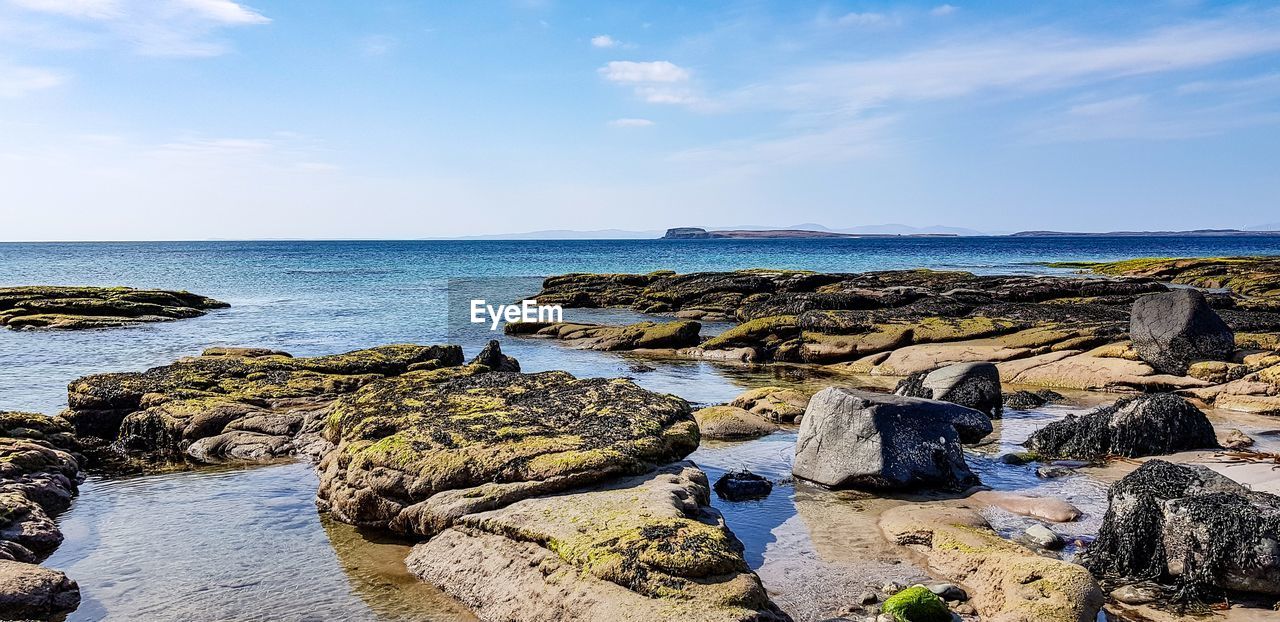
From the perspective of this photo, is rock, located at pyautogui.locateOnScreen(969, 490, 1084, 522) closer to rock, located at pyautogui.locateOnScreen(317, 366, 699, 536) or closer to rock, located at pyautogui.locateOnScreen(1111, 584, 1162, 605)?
rock, located at pyautogui.locateOnScreen(1111, 584, 1162, 605)

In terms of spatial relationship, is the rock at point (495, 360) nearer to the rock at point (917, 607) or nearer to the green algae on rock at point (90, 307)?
the rock at point (917, 607)

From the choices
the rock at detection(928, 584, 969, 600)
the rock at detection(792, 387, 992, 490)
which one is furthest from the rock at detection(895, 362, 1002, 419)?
the rock at detection(928, 584, 969, 600)

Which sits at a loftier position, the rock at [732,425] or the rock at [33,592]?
the rock at [33,592]

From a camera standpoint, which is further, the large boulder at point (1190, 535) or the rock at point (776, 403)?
the rock at point (776, 403)

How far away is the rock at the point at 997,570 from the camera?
264 inches

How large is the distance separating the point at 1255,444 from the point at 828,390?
22.3 feet

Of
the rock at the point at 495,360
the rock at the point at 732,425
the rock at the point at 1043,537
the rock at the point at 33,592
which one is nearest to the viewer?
the rock at the point at 33,592

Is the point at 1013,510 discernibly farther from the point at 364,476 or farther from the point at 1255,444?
the point at 364,476

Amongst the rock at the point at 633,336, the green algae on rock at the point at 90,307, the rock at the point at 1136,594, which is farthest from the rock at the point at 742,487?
the green algae on rock at the point at 90,307

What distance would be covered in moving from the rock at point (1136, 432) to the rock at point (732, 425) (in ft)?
14.4

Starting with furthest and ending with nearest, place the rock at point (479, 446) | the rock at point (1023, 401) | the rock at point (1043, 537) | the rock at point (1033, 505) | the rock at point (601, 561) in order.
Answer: the rock at point (1023, 401), the rock at point (1033, 505), the rock at point (479, 446), the rock at point (1043, 537), the rock at point (601, 561)

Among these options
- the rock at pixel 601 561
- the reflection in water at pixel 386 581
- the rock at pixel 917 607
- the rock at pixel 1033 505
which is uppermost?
the rock at pixel 601 561

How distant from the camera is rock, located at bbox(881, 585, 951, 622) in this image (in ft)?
21.7

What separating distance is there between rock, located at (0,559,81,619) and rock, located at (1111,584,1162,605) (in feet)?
29.4
